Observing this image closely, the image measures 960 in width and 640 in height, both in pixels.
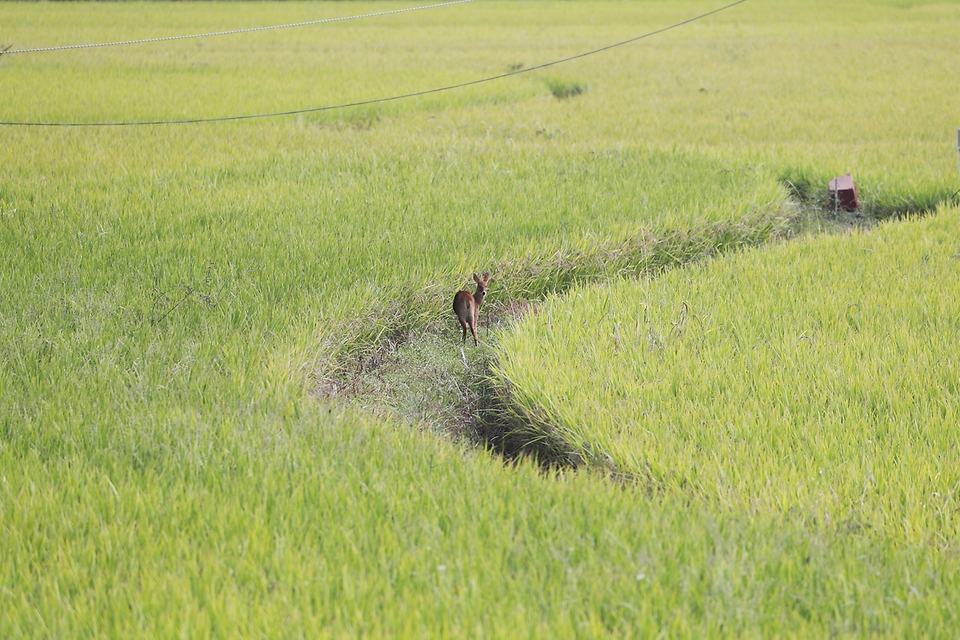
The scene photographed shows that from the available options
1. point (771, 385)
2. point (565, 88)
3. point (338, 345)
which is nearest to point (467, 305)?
point (338, 345)

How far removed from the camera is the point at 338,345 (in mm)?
3320

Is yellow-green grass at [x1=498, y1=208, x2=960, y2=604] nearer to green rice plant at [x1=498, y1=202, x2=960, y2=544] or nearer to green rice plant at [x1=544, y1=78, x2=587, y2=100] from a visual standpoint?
green rice plant at [x1=498, y1=202, x2=960, y2=544]

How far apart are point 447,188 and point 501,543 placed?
11.1 feet

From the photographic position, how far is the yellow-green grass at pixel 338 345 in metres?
1.76

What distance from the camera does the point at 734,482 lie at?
232cm

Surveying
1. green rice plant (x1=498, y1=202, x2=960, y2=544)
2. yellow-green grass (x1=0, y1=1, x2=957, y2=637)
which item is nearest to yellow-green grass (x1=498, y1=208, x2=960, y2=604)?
green rice plant (x1=498, y1=202, x2=960, y2=544)

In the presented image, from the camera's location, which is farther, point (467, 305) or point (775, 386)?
point (467, 305)

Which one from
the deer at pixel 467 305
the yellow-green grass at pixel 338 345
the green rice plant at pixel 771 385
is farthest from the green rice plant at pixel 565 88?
the deer at pixel 467 305

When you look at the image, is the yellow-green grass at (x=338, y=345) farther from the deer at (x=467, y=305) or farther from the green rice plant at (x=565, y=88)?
the green rice plant at (x=565, y=88)

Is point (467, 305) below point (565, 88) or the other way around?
below

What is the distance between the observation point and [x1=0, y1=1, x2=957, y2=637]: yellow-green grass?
176cm

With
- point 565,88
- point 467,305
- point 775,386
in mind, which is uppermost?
point 565,88

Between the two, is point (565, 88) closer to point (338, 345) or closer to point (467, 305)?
point (467, 305)

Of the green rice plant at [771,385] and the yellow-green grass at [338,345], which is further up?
the yellow-green grass at [338,345]
